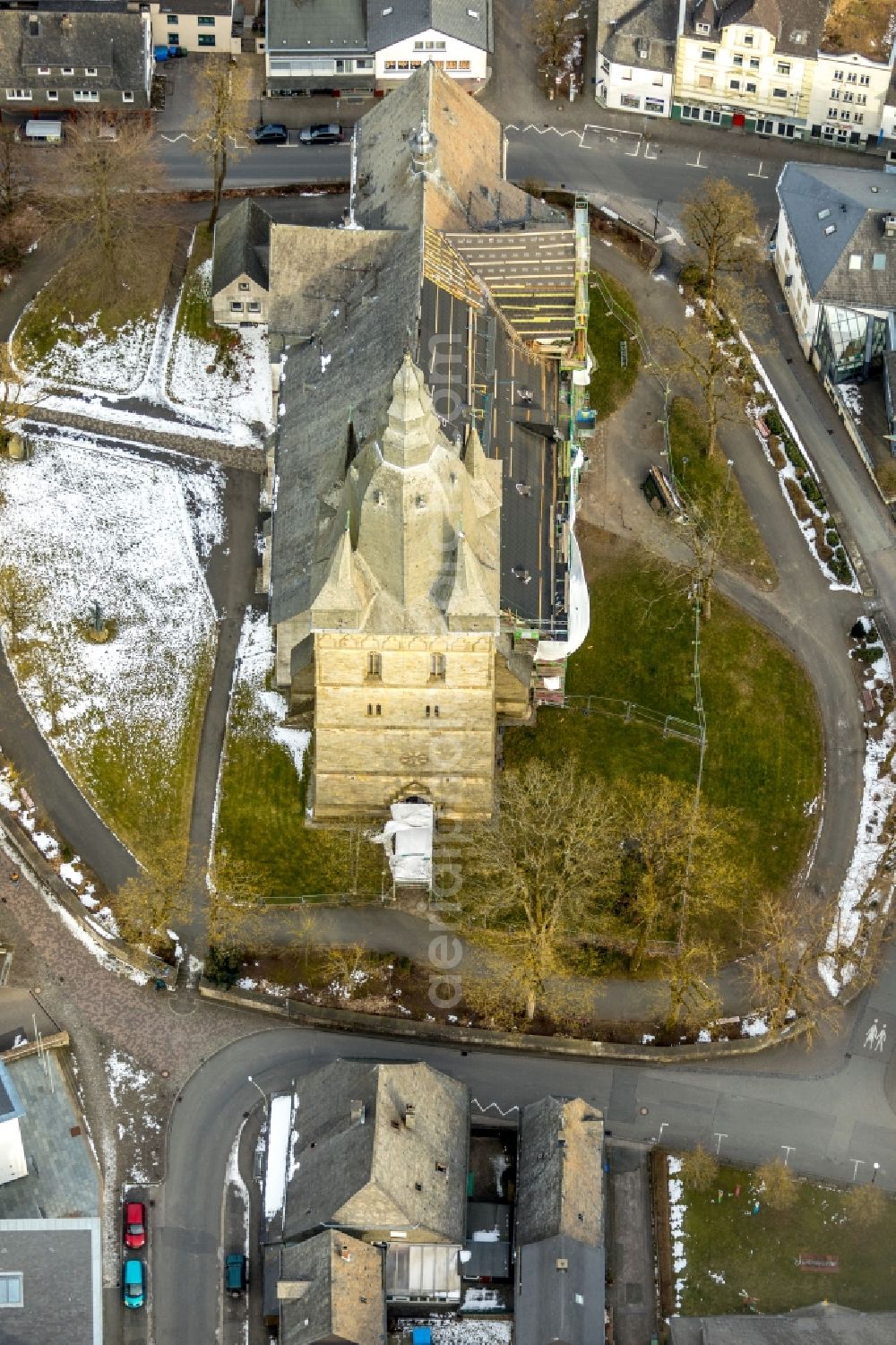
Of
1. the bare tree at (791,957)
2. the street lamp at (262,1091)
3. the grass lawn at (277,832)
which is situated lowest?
the street lamp at (262,1091)

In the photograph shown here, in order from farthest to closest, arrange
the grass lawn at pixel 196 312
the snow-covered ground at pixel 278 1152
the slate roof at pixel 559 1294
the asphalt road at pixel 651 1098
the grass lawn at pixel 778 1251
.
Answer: the grass lawn at pixel 196 312
the asphalt road at pixel 651 1098
the snow-covered ground at pixel 278 1152
the grass lawn at pixel 778 1251
the slate roof at pixel 559 1294

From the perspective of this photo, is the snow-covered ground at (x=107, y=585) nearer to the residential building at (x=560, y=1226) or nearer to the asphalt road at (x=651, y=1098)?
the asphalt road at (x=651, y=1098)

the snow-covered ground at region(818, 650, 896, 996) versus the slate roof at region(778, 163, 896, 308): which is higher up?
the slate roof at region(778, 163, 896, 308)

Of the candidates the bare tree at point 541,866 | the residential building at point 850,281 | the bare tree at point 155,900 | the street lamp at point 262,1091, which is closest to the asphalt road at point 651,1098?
the street lamp at point 262,1091

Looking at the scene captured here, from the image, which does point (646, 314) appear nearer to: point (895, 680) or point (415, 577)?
point (895, 680)

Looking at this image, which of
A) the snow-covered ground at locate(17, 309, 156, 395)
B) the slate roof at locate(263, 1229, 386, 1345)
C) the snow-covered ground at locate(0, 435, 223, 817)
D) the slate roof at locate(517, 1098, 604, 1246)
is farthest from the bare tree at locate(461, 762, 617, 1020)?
the snow-covered ground at locate(17, 309, 156, 395)

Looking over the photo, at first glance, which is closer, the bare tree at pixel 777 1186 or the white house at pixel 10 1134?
the white house at pixel 10 1134

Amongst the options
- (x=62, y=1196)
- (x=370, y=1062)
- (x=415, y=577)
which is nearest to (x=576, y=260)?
(x=415, y=577)

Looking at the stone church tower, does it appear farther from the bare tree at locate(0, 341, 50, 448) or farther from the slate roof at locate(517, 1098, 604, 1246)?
the bare tree at locate(0, 341, 50, 448)
